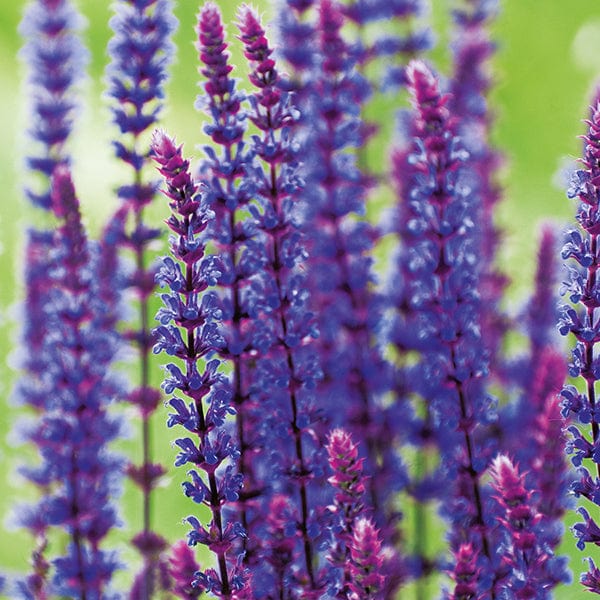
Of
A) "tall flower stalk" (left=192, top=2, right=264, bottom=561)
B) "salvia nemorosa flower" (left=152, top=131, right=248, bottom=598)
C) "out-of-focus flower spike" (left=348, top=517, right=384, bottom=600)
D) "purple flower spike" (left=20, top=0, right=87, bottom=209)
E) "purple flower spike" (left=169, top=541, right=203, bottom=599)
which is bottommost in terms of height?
"out-of-focus flower spike" (left=348, top=517, right=384, bottom=600)

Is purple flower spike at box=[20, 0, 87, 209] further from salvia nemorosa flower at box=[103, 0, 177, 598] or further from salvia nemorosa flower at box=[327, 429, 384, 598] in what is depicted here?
salvia nemorosa flower at box=[327, 429, 384, 598]

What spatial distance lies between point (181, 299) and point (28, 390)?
1373 mm

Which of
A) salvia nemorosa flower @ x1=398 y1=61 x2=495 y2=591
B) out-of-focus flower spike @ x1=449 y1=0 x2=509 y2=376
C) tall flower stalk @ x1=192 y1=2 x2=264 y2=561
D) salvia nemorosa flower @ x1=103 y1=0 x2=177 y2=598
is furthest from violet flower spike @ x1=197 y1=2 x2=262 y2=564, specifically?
out-of-focus flower spike @ x1=449 y1=0 x2=509 y2=376

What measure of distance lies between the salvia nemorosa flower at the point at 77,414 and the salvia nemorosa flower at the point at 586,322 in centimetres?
124

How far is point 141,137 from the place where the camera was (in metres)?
3.08

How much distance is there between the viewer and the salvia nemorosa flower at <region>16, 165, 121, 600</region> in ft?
9.46

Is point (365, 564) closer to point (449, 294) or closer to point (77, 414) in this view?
point (449, 294)

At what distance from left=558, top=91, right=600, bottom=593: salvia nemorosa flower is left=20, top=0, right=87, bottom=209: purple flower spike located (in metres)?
1.72

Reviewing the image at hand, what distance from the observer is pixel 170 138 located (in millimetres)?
2100

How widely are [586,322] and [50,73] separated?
1911mm

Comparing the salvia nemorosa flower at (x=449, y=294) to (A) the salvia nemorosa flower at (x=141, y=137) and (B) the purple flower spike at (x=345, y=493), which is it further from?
(A) the salvia nemorosa flower at (x=141, y=137)

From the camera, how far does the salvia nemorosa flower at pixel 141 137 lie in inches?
118

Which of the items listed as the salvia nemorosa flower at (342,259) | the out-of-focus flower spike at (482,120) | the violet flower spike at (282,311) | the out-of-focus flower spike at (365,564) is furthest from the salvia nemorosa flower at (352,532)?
the out-of-focus flower spike at (482,120)

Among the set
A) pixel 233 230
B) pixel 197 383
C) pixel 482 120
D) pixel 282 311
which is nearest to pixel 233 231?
pixel 233 230
